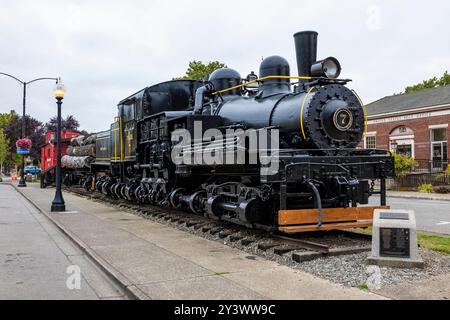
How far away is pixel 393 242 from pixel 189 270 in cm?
278

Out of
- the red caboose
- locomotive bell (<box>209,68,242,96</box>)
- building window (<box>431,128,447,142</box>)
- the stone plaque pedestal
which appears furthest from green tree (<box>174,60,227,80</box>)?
the stone plaque pedestal

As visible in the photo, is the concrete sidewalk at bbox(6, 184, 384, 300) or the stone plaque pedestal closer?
the concrete sidewalk at bbox(6, 184, 384, 300)

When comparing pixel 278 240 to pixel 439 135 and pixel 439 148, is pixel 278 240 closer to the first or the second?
pixel 439 148

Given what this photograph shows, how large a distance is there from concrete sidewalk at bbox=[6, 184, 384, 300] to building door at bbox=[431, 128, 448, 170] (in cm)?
2636

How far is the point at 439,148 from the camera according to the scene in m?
31.6

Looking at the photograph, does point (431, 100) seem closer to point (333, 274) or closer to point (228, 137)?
point (228, 137)

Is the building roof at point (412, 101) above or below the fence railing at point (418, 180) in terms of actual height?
above

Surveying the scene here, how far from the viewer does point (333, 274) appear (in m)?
5.91

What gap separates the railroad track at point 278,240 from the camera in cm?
701

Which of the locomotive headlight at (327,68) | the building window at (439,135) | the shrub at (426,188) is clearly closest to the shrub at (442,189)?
the shrub at (426,188)

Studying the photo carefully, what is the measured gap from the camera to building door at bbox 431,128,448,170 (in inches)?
1228

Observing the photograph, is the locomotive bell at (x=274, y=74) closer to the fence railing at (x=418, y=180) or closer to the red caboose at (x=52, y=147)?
the fence railing at (x=418, y=180)

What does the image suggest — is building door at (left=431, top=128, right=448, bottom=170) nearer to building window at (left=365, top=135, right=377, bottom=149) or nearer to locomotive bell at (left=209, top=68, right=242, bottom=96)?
building window at (left=365, top=135, right=377, bottom=149)
